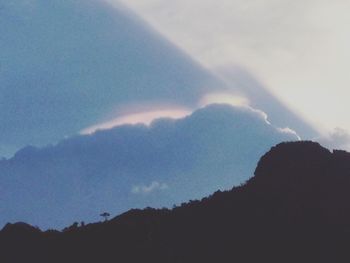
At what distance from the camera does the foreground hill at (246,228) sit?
5747cm

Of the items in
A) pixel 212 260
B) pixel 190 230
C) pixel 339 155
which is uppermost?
pixel 339 155

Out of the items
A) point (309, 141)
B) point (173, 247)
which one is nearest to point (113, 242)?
point (173, 247)

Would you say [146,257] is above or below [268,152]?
below

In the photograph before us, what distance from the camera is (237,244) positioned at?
194 ft

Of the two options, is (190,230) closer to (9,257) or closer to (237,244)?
(237,244)

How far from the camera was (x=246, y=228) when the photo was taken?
60.3 metres

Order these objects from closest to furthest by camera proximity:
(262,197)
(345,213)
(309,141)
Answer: (345,213) → (262,197) → (309,141)

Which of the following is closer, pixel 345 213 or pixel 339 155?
pixel 345 213

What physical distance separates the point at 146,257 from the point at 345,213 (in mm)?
23147

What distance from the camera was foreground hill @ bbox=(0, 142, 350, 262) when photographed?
5747cm

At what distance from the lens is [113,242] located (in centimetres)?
6612

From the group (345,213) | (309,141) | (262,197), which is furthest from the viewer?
(309,141)

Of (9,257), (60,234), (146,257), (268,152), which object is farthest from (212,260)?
(9,257)

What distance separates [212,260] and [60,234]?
22941 mm
